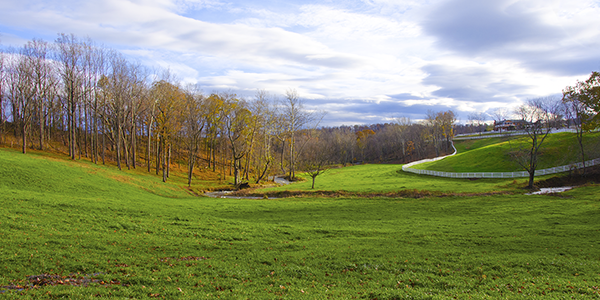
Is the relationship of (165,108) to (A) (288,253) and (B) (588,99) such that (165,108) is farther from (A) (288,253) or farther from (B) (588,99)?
(B) (588,99)

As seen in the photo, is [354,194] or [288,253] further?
[354,194]

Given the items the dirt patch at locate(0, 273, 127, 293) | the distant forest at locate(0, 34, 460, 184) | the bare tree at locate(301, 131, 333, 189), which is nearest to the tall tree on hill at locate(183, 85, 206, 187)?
the distant forest at locate(0, 34, 460, 184)

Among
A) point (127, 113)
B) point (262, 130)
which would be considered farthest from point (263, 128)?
point (127, 113)

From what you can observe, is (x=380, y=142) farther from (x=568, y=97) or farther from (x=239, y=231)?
(x=239, y=231)

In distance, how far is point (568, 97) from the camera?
4819 centimetres

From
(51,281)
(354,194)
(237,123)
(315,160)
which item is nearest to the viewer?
(51,281)

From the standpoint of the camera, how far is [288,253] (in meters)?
13.7

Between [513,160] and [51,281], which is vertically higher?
[513,160]

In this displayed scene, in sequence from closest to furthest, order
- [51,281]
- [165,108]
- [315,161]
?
[51,281] → [165,108] → [315,161]

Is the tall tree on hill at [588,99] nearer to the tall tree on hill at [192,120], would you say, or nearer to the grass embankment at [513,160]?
the grass embankment at [513,160]

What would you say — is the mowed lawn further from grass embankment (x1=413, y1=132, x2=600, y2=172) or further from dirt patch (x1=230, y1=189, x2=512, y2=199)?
grass embankment (x1=413, y1=132, x2=600, y2=172)

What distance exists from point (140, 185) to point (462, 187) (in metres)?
41.7

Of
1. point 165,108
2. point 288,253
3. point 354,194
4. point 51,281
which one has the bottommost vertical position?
point 354,194

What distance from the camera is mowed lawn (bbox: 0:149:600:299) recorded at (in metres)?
9.43
